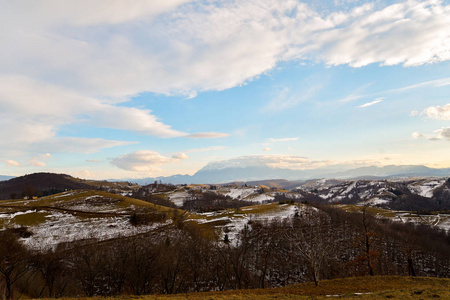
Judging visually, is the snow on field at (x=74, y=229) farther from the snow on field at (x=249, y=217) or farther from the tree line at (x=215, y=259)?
the snow on field at (x=249, y=217)

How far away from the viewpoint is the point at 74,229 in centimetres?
9900

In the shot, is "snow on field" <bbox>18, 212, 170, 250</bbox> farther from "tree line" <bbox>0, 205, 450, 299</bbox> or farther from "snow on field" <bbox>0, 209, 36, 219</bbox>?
"snow on field" <bbox>0, 209, 36, 219</bbox>

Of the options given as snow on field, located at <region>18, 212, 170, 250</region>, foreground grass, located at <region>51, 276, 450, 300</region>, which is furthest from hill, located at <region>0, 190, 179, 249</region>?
foreground grass, located at <region>51, 276, 450, 300</region>

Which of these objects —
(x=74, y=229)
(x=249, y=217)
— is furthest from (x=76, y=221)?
Answer: (x=249, y=217)

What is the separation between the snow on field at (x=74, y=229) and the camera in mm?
87875

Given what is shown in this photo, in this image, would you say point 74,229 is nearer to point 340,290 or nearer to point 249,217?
point 249,217

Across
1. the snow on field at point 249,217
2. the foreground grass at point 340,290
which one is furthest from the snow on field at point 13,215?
the foreground grass at point 340,290

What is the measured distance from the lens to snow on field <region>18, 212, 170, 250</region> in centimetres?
8788

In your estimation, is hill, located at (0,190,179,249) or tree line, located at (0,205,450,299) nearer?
tree line, located at (0,205,450,299)

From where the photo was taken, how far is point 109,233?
99.1 meters

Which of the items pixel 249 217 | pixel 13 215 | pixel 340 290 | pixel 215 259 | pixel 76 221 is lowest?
pixel 249 217

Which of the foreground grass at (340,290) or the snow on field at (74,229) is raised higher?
the foreground grass at (340,290)

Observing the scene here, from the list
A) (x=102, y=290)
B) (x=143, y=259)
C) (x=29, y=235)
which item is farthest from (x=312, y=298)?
(x=29, y=235)

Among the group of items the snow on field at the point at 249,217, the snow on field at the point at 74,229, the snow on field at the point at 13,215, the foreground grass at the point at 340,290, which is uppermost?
the snow on field at the point at 13,215
